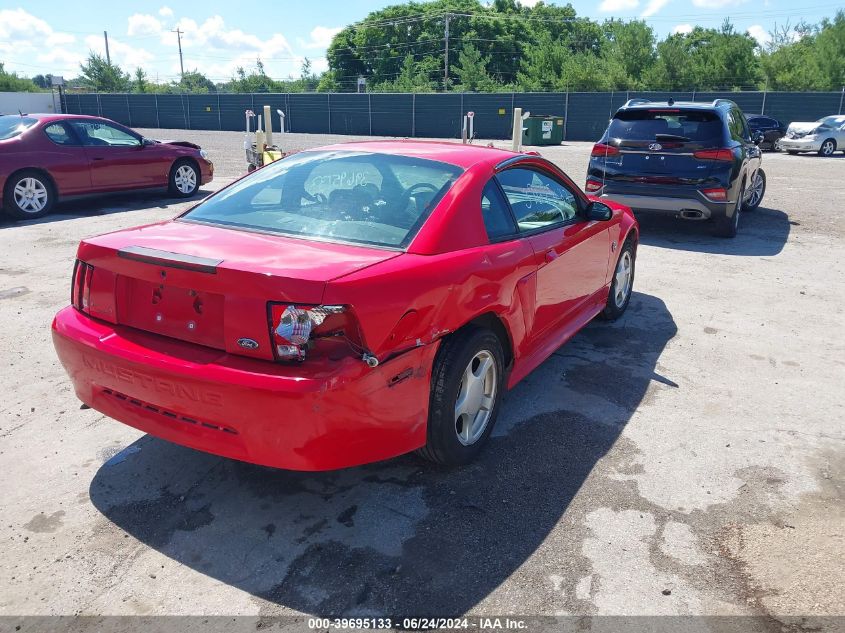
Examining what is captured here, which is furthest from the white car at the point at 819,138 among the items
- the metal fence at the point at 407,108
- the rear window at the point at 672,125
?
the rear window at the point at 672,125

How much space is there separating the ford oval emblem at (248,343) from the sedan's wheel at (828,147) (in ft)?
90.8

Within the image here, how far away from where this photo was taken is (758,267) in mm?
7887

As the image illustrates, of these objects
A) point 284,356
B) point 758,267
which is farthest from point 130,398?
point 758,267

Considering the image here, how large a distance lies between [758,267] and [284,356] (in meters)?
6.92

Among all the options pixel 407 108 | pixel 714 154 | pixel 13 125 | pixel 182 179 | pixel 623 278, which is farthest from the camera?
pixel 407 108

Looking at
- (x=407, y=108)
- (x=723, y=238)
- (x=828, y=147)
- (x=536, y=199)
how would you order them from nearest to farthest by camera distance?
(x=536, y=199)
(x=723, y=238)
(x=828, y=147)
(x=407, y=108)

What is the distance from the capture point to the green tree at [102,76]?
63906mm

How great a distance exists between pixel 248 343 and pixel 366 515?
989 mm

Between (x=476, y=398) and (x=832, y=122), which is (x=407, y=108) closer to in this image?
(x=832, y=122)

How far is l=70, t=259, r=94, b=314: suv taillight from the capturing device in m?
3.16

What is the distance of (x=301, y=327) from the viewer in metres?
2.62

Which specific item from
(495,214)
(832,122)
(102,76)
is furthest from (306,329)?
(102,76)

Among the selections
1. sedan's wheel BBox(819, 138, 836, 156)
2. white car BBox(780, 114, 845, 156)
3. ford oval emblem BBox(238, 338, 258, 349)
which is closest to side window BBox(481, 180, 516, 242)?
ford oval emblem BBox(238, 338, 258, 349)

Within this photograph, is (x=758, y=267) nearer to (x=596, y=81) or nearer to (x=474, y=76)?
(x=596, y=81)
